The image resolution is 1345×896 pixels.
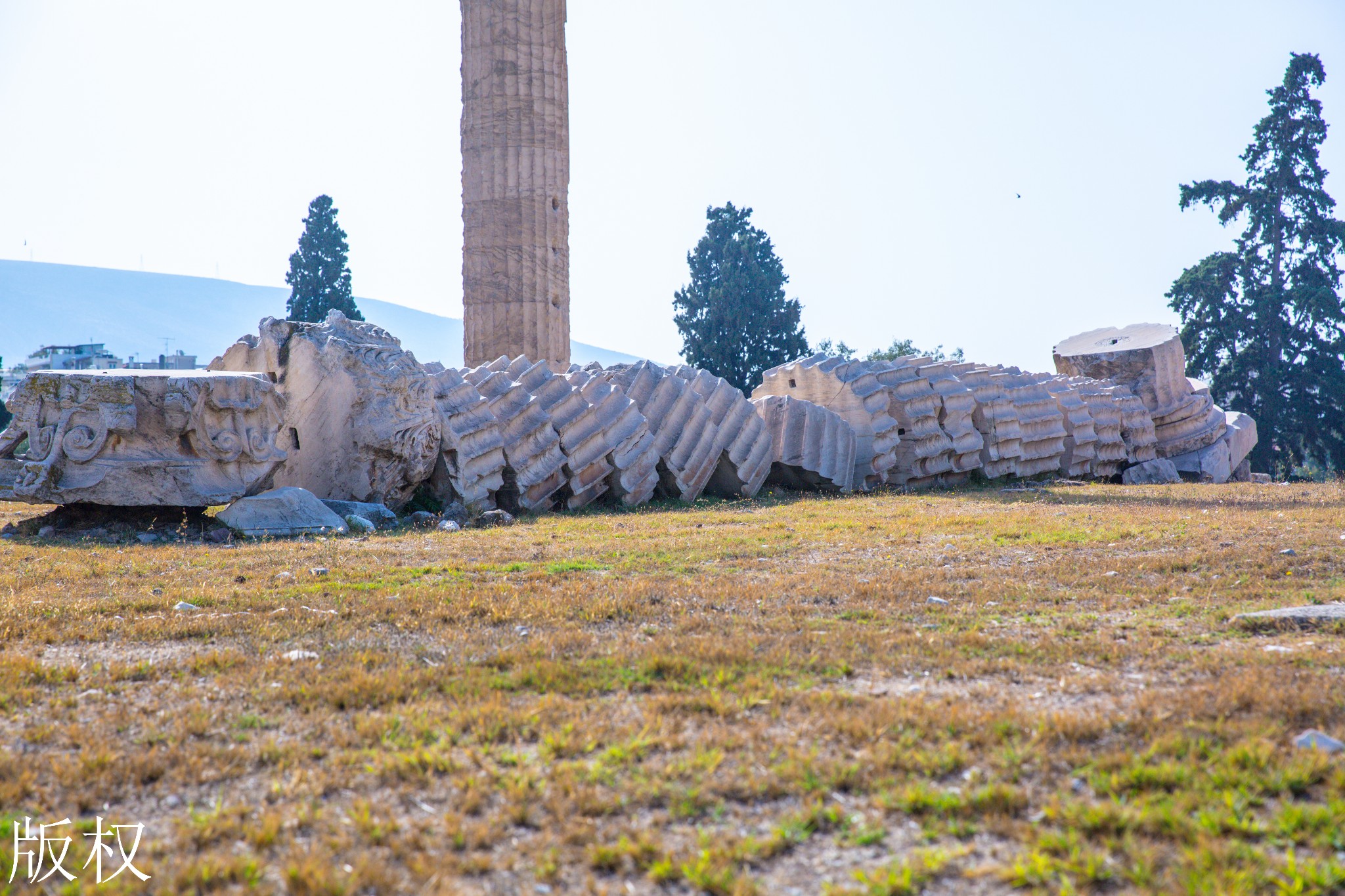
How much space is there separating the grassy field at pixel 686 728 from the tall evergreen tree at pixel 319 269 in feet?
68.5

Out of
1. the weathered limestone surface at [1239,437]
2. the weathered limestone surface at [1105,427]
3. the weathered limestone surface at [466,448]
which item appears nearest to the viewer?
the weathered limestone surface at [466,448]

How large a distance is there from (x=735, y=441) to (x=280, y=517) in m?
4.44

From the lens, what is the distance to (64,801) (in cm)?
210

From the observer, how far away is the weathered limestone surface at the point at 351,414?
7418 millimetres

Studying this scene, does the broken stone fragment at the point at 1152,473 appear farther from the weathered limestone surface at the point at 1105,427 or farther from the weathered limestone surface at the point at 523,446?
the weathered limestone surface at the point at 523,446

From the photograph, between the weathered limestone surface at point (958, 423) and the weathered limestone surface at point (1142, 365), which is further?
the weathered limestone surface at point (1142, 365)

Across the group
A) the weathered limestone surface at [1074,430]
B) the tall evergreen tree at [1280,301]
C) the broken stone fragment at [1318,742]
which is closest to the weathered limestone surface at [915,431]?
→ the weathered limestone surface at [1074,430]

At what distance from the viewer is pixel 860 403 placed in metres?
10.9

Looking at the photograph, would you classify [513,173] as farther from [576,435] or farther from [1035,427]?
[1035,427]

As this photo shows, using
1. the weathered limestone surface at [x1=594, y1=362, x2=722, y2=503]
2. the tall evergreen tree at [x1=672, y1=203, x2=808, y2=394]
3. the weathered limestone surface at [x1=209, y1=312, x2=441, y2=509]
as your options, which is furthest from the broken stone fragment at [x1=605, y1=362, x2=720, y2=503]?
the tall evergreen tree at [x1=672, y1=203, x2=808, y2=394]

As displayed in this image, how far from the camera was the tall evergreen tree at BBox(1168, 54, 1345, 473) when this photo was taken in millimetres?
21016

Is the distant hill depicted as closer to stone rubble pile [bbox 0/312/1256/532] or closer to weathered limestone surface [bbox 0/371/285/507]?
stone rubble pile [bbox 0/312/1256/532]

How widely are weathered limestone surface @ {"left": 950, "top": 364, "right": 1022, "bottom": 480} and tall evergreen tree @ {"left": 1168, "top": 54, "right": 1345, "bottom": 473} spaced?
41.5 ft

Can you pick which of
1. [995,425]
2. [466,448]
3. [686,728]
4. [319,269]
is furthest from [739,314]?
[686,728]
